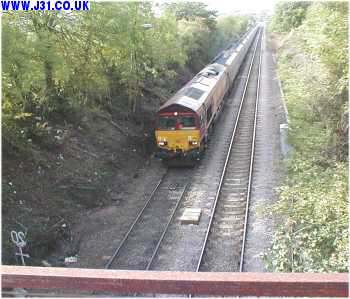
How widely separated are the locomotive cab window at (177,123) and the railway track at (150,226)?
1842 mm

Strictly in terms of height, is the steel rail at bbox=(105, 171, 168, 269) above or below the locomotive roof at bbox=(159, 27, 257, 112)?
below

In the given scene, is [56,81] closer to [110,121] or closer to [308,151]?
[110,121]

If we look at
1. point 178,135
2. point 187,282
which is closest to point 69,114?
point 178,135

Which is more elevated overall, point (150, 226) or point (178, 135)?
point (178, 135)

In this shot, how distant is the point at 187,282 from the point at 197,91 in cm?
1711

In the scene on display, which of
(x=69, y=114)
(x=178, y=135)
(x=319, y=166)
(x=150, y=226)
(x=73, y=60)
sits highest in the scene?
(x=73, y=60)

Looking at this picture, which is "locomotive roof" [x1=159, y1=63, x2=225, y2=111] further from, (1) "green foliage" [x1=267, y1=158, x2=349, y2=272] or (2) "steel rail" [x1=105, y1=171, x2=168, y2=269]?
(1) "green foliage" [x1=267, y1=158, x2=349, y2=272]

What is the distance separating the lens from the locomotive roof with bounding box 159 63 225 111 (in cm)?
1744

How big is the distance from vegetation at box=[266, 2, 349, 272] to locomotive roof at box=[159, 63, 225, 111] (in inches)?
151

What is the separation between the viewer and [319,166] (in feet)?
37.9

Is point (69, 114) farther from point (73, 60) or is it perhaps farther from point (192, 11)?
point (192, 11)

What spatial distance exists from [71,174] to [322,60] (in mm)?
8947

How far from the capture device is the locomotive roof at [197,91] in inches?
687

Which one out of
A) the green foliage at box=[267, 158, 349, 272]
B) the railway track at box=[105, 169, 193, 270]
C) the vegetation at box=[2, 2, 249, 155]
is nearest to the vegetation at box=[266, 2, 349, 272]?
the green foliage at box=[267, 158, 349, 272]
